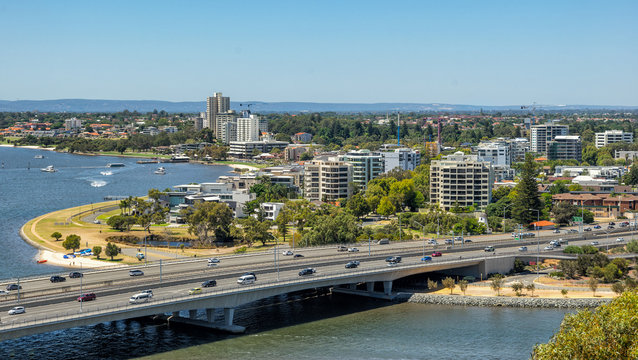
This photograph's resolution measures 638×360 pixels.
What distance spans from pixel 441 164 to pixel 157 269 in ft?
123

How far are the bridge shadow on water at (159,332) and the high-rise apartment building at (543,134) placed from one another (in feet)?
311

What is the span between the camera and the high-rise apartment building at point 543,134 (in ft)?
419

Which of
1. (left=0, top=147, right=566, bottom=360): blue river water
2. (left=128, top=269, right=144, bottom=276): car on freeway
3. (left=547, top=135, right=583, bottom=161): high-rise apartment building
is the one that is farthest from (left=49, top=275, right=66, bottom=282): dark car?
(left=547, top=135, right=583, bottom=161): high-rise apartment building

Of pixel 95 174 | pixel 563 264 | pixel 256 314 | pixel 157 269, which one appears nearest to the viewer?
pixel 256 314

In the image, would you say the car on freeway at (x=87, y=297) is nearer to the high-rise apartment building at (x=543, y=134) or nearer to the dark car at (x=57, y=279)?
the dark car at (x=57, y=279)

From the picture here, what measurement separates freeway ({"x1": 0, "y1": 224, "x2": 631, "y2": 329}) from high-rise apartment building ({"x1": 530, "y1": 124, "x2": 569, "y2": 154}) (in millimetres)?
79446

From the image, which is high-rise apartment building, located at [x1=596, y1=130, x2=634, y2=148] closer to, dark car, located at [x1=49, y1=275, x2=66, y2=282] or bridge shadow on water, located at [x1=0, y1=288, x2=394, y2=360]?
bridge shadow on water, located at [x1=0, y1=288, x2=394, y2=360]

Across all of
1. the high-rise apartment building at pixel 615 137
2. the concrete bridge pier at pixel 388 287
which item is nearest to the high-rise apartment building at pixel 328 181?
the concrete bridge pier at pixel 388 287

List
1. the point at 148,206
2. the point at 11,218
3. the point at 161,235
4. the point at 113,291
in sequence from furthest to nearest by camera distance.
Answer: the point at 11,218 < the point at 148,206 < the point at 161,235 < the point at 113,291

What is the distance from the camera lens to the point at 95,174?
117m

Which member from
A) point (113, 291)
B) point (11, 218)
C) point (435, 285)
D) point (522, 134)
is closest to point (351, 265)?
point (435, 285)

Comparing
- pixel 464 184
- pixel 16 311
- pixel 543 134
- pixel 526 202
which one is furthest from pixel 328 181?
pixel 543 134

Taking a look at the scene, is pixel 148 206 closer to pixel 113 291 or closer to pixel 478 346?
pixel 113 291

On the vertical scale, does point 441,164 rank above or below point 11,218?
above
